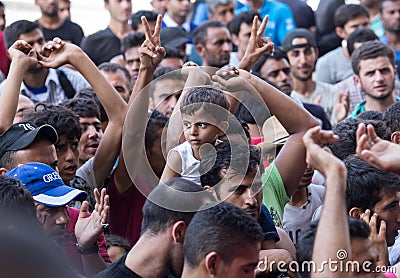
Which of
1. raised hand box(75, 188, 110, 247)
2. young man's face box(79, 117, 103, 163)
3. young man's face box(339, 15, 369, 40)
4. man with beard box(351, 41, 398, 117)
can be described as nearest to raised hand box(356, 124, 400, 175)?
raised hand box(75, 188, 110, 247)

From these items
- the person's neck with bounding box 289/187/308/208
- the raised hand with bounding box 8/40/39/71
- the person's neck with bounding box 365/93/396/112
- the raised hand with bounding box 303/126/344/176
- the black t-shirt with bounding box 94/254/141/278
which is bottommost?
the person's neck with bounding box 289/187/308/208

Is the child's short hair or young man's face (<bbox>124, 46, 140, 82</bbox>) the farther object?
young man's face (<bbox>124, 46, 140, 82</bbox>)

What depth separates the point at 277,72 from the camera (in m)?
8.16

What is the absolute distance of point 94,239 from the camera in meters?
3.88

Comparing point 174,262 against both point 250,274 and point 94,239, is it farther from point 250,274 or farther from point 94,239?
point 94,239

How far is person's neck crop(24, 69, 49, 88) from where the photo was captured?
7121mm

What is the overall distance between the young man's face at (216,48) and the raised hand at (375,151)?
568cm

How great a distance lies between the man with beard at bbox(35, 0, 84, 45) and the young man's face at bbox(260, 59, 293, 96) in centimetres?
266

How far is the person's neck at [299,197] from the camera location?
16.8ft

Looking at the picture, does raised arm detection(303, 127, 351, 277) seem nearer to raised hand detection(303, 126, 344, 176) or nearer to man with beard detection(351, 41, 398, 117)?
raised hand detection(303, 126, 344, 176)

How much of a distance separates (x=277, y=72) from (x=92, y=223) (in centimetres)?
458

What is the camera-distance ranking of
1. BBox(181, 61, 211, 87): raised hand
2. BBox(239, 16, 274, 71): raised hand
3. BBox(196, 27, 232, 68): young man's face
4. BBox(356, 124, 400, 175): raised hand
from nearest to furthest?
BBox(356, 124, 400, 175): raised hand, BBox(181, 61, 211, 87): raised hand, BBox(239, 16, 274, 71): raised hand, BBox(196, 27, 232, 68): young man's face

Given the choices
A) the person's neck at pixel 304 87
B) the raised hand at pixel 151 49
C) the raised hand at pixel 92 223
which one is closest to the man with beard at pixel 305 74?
the person's neck at pixel 304 87

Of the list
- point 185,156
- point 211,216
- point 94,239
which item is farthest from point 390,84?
point 211,216
